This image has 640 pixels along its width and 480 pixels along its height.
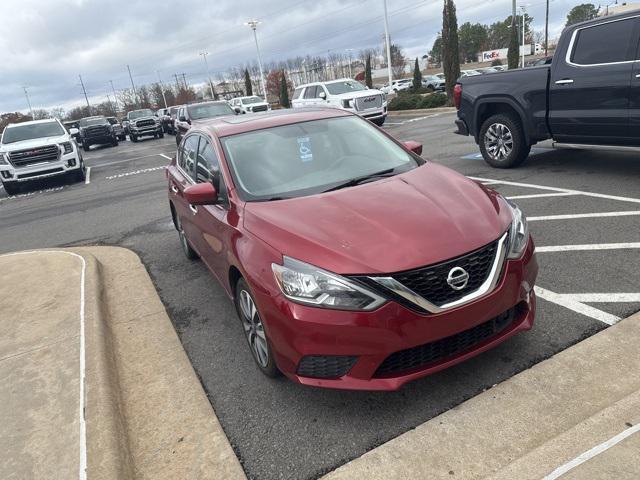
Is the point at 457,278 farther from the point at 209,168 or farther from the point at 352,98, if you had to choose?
the point at 352,98

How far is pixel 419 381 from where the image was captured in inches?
122

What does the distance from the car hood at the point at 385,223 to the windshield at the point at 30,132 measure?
14.0 meters

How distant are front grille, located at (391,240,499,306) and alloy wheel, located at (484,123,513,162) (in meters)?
5.76

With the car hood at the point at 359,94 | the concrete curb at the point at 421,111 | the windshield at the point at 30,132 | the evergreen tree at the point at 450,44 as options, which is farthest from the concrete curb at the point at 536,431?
the evergreen tree at the point at 450,44

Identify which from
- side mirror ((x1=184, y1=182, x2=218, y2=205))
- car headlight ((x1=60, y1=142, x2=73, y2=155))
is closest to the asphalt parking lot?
side mirror ((x1=184, y1=182, x2=218, y2=205))

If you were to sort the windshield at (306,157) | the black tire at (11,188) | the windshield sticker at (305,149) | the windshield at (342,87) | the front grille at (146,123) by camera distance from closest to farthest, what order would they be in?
the windshield at (306,157), the windshield sticker at (305,149), the black tire at (11,188), the windshield at (342,87), the front grille at (146,123)

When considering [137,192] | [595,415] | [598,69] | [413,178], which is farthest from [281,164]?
[137,192]

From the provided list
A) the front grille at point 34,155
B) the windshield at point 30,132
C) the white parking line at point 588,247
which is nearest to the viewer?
the white parking line at point 588,247

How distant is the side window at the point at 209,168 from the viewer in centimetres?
379

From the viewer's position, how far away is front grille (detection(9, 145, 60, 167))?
1362 centimetres

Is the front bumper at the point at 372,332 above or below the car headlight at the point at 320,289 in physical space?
below

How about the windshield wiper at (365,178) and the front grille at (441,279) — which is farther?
the windshield wiper at (365,178)

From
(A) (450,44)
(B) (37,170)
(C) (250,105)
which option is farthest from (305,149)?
(C) (250,105)

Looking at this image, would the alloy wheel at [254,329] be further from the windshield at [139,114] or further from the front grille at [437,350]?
the windshield at [139,114]
